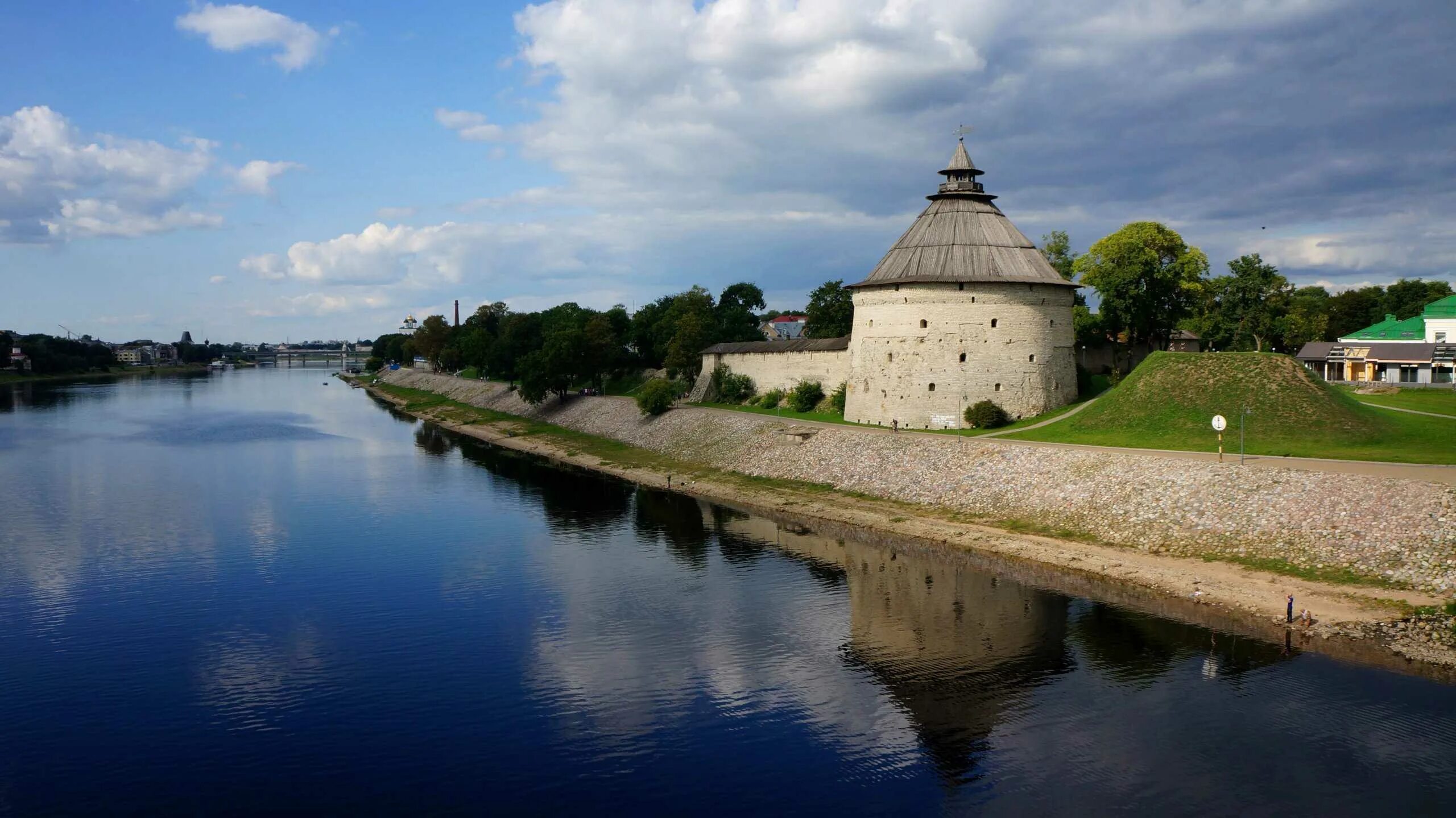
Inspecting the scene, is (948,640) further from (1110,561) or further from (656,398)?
(656,398)

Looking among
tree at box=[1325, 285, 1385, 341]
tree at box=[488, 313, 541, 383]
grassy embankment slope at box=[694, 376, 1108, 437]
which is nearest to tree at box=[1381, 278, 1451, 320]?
tree at box=[1325, 285, 1385, 341]

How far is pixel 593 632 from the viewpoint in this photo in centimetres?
2392

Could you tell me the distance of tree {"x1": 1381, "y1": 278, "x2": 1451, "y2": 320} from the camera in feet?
263

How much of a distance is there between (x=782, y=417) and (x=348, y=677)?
3568 cm

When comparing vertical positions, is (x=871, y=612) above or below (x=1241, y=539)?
below

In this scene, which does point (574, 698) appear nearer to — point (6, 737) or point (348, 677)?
point (348, 677)

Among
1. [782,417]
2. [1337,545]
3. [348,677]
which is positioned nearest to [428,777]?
[348,677]

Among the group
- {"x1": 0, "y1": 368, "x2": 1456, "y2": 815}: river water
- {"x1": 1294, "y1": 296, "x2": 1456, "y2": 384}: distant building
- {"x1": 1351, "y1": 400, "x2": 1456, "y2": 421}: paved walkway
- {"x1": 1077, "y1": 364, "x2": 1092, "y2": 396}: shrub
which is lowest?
{"x1": 0, "y1": 368, "x2": 1456, "y2": 815}: river water

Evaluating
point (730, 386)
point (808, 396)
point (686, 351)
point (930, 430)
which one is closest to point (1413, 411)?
point (930, 430)

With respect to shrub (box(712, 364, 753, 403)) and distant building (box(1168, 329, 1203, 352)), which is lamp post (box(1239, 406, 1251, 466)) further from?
shrub (box(712, 364, 753, 403))

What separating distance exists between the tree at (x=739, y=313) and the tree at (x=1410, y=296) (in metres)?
55.2

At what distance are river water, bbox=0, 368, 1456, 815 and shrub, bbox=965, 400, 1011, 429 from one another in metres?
14.3

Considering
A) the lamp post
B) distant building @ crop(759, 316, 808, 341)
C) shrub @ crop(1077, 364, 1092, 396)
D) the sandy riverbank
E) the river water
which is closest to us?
the river water

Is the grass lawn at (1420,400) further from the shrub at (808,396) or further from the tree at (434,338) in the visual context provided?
the tree at (434,338)
